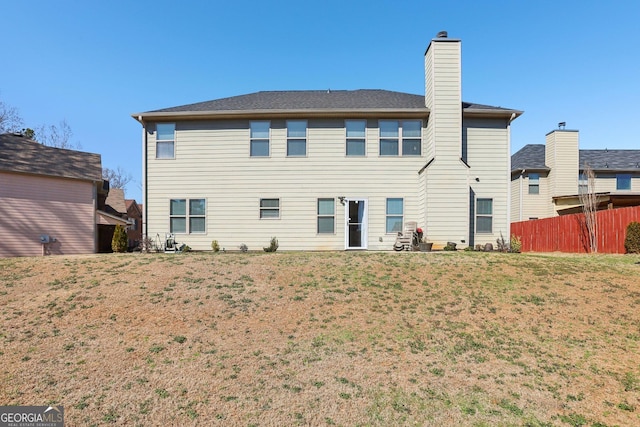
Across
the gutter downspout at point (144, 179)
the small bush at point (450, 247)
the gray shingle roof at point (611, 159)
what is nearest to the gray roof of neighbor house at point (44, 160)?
the gutter downspout at point (144, 179)

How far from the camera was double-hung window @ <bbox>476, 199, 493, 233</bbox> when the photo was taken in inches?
551

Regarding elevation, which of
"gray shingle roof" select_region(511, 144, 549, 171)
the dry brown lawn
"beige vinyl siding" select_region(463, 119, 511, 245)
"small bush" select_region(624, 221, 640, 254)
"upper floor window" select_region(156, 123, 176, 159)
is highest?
"gray shingle roof" select_region(511, 144, 549, 171)

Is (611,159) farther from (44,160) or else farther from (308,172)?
(44,160)

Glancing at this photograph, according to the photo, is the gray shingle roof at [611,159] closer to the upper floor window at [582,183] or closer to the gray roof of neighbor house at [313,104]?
the upper floor window at [582,183]

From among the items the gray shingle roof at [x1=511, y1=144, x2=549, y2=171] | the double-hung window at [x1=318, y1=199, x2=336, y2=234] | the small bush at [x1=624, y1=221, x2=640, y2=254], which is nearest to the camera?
the small bush at [x1=624, y1=221, x2=640, y2=254]

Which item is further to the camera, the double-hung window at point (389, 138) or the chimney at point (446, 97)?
the double-hung window at point (389, 138)

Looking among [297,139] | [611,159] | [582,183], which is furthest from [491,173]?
[611,159]

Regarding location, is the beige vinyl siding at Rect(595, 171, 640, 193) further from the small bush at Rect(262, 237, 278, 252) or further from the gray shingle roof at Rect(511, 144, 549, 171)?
the small bush at Rect(262, 237, 278, 252)

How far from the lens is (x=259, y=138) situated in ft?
47.0

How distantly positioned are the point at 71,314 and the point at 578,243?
18326 mm

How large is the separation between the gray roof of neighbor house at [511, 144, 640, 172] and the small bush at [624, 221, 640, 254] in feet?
37.3

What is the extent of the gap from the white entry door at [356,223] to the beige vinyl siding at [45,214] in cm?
1148

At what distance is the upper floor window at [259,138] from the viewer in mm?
14320

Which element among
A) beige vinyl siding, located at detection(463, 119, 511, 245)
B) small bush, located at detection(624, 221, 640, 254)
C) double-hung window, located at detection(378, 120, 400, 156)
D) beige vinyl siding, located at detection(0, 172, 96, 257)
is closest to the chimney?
beige vinyl siding, located at detection(463, 119, 511, 245)
